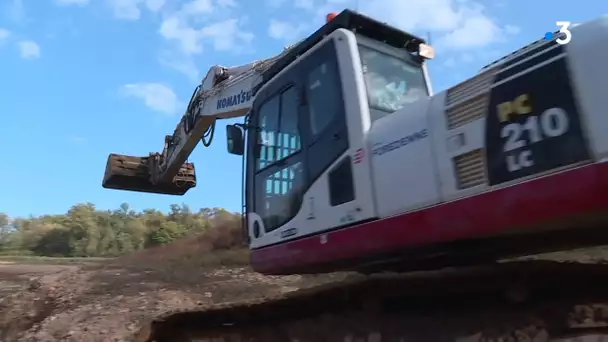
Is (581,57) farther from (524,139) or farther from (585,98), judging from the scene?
(524,139)

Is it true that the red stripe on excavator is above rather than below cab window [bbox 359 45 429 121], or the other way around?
below

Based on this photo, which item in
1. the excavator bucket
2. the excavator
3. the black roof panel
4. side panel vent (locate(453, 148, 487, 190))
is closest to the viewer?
the excavator

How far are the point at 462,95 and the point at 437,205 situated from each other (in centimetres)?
67

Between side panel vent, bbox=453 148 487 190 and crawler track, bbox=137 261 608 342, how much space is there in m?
0.52

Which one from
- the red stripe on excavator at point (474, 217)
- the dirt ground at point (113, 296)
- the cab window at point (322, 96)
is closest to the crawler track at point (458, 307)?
the red stripe on excavator at point (474, 217)

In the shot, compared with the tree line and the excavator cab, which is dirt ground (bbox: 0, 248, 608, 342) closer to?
the excavator cab

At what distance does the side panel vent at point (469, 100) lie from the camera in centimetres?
364

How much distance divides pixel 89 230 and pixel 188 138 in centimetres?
4348

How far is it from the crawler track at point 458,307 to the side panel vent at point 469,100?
89 centimetres

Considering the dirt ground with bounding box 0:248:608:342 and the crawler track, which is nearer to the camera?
the crawler track

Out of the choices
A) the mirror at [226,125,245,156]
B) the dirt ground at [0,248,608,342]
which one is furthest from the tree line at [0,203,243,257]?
the mirror at [226,125,245,156]

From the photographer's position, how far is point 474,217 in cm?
360

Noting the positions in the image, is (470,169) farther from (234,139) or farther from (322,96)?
(234,139)

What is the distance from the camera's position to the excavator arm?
8.76 metres
